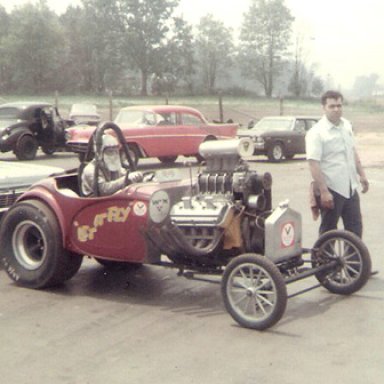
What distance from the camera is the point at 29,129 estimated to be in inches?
877

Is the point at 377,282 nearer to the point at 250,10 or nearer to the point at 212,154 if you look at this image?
the point at 212,154

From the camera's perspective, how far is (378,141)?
31422mm

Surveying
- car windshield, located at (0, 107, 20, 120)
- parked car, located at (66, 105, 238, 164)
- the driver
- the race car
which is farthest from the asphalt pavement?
car windshield, located at (0, 107, 20, 120)

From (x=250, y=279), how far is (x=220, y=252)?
0.57 metres

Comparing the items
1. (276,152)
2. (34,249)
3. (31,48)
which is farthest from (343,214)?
(31,48)

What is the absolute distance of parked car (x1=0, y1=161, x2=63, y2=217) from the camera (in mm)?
8203

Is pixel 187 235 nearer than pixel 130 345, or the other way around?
pixel 130 345

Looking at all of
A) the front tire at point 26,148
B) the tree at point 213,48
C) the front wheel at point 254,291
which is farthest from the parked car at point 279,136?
the tree at point 213,48

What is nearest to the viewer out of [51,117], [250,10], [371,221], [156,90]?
[371,221]

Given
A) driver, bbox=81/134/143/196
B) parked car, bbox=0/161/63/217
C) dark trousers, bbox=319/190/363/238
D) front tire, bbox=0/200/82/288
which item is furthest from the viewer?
parked car, bbox=0/161/63/217

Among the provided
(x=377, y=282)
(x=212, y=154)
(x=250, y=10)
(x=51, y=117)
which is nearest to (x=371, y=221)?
(x=377, y=282)

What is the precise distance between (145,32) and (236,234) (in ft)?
320

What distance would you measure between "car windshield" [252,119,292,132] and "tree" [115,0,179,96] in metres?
76.9

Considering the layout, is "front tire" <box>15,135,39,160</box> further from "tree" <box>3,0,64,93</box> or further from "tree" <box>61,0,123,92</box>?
"tree" <box>61,0,123,92</box>
